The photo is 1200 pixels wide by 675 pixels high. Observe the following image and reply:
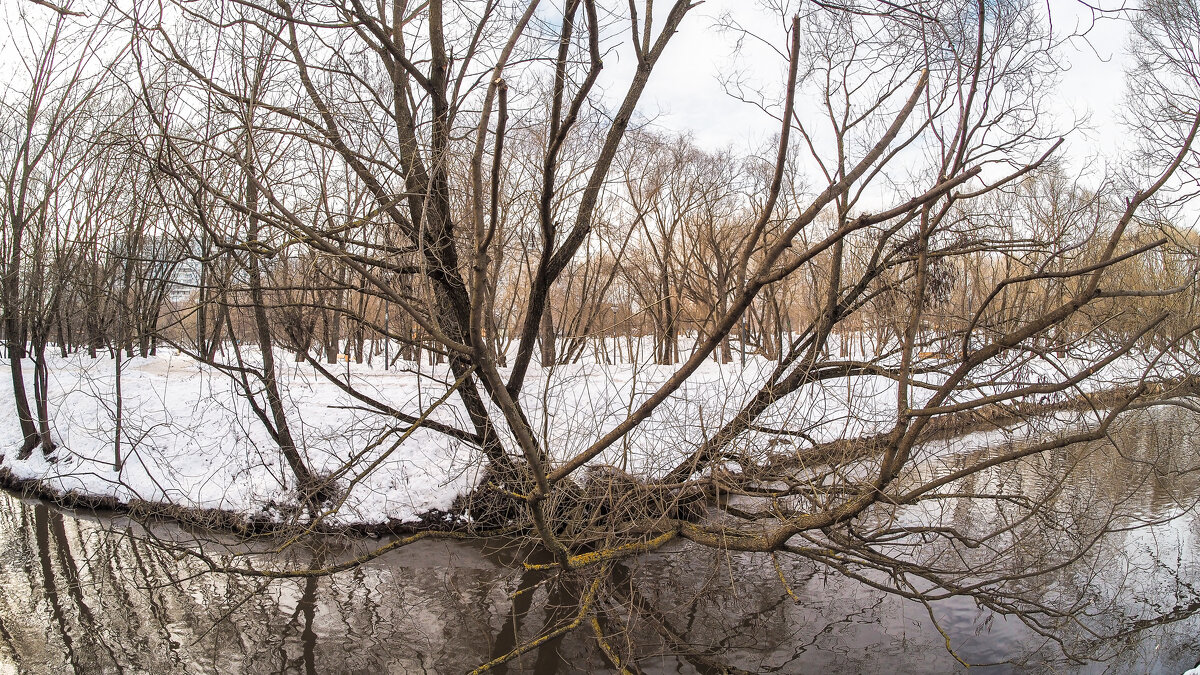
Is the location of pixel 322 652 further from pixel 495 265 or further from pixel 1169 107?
pixel 1169 107

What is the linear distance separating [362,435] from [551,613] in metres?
2.63

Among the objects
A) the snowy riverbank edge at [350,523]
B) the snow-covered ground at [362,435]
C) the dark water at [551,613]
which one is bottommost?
the dark water at [551,613]

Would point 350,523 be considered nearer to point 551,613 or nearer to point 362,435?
point 362,435

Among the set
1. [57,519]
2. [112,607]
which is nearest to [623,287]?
[57,519]

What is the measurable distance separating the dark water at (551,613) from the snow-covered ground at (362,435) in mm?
963

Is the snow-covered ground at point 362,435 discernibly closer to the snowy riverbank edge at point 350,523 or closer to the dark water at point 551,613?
the snowy riverbank edge at point 350,523

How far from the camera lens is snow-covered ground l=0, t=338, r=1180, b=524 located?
6.32 metres

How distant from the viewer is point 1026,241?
18.8 feet

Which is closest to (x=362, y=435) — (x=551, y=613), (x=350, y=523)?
(x=551, y=613)

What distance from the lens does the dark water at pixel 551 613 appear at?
20.1ft

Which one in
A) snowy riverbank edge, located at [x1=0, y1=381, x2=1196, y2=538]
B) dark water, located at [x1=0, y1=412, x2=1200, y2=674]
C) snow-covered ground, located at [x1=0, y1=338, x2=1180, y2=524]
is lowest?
dark water, located at [x1=0, y1=412, x2=1200, y2=674]

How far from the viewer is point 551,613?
24.1ft

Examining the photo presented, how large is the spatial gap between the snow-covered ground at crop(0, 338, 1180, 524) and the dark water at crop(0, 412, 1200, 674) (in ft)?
3.16

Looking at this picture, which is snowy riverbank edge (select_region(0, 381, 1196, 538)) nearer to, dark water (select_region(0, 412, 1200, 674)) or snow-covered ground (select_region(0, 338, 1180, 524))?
snow-covered ground (select_region(0, 338, 1180, 524))
